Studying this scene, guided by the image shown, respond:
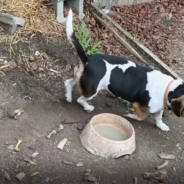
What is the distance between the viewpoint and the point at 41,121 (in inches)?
162

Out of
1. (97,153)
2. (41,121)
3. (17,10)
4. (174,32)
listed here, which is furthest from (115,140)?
(174,32)

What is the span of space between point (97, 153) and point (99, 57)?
3.20 feet

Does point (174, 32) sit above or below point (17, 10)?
below

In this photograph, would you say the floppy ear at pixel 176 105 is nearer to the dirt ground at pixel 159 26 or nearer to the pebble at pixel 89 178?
the pebble at pixel 89 178

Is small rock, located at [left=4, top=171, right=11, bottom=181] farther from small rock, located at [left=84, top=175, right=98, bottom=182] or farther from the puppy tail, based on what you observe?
→ the puppy tail

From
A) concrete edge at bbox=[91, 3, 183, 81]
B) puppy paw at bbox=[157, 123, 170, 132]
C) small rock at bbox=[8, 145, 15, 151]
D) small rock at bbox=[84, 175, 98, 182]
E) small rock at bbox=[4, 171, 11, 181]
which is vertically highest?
concrete edge at bbox=[91, 3, 183, 81]

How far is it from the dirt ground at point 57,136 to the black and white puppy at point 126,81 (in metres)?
0.37

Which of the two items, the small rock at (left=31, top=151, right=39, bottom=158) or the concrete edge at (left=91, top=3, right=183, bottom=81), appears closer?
the small rock at (left=31, top=151, right=39, bottom=158)

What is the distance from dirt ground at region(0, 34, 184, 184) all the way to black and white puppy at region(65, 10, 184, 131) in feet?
1.23

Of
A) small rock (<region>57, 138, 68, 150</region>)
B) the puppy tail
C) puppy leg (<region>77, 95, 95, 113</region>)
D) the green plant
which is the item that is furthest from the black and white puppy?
the green plant

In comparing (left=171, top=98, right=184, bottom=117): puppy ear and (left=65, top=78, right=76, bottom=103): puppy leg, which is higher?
(left=171, top=98, right=184, bottom=117): puppy ear

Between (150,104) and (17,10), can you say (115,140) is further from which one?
(17,10)

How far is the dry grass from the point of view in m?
5.28

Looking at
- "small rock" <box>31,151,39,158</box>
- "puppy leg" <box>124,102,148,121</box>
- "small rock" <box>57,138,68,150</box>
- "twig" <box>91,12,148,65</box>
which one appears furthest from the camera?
"twig" <box>91,12,148,65</box>
